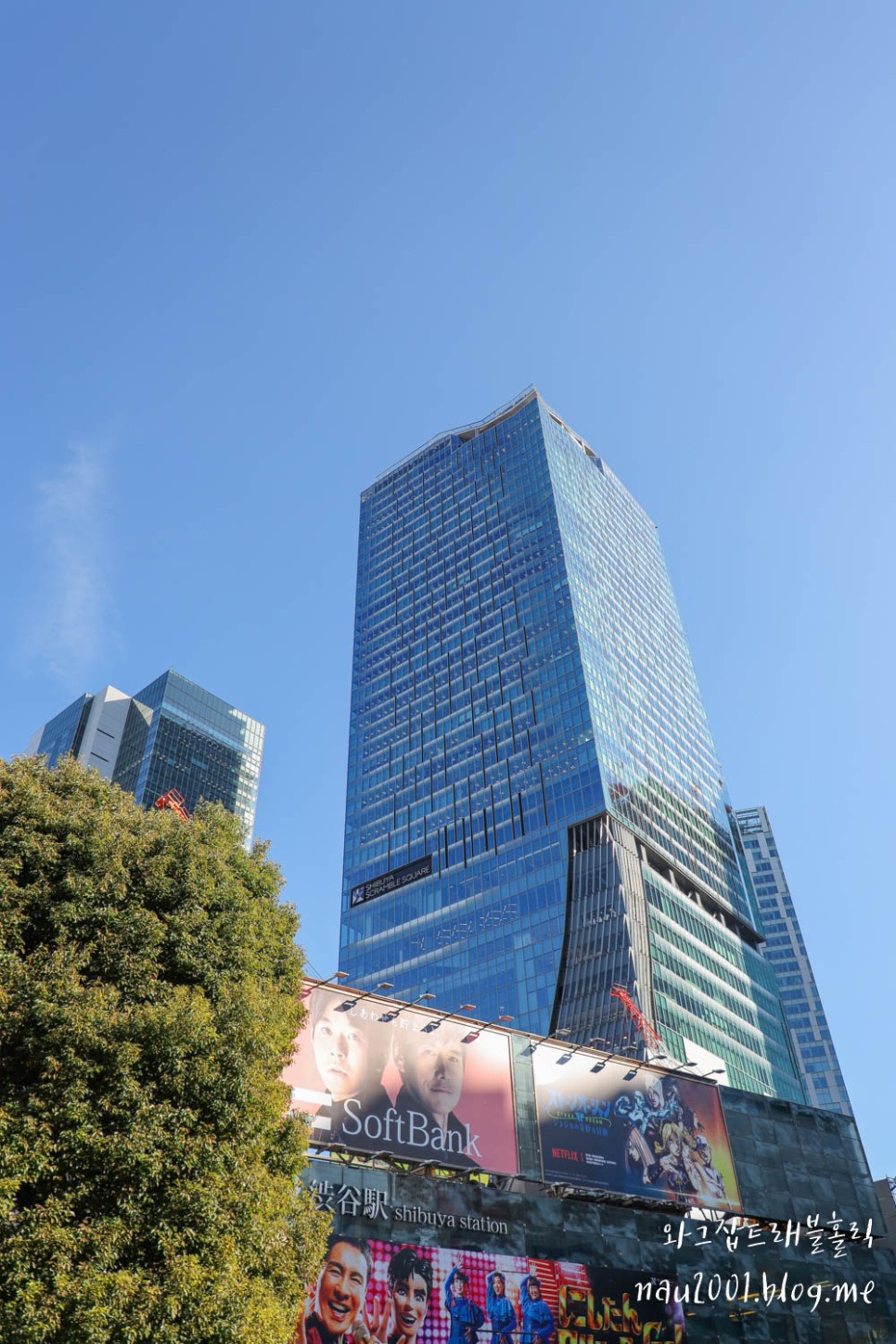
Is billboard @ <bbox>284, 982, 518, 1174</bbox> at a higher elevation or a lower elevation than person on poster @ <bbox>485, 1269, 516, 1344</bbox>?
higher

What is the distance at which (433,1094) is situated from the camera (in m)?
Result: 36.0

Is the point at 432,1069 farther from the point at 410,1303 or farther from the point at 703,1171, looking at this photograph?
the point at 703,1171

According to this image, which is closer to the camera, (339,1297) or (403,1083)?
(339,1297)

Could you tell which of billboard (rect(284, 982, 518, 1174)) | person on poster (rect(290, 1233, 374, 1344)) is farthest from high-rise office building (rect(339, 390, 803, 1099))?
person on poster (rect(290, 1233, 374, 1344))

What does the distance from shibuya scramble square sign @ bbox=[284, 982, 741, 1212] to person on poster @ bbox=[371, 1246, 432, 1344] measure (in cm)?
343

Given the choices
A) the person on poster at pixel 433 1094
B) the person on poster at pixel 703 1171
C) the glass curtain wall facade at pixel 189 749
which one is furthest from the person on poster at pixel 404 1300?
the glass curtain wall facade at pixel 189 749

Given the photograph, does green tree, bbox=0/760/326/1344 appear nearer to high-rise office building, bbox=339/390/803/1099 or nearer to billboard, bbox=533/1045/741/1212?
billboard, bbox=533/1045/741/1212

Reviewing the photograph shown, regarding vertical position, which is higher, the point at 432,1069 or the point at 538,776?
the point at 538,776

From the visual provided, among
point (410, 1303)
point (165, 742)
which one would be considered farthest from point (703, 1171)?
point (165, 742)

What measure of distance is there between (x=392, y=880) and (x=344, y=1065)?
8140 centimetres

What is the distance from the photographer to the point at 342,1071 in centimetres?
3425

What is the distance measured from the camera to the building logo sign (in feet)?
370

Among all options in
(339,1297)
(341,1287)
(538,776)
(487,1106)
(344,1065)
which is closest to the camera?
(339,1297)

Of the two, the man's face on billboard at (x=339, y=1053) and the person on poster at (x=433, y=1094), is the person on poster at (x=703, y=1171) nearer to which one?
the person on poster at (x=433, y=1094)
